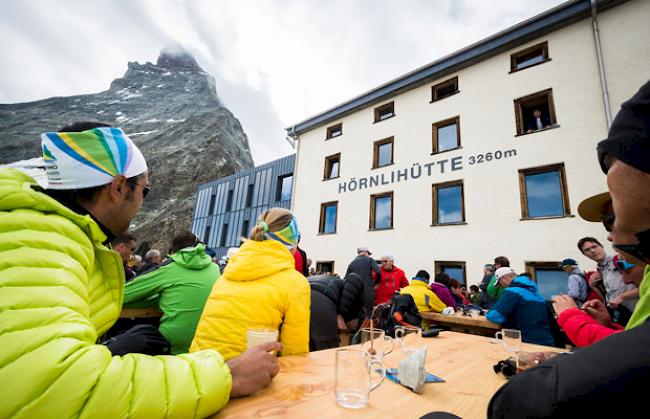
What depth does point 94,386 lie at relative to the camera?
2.48 ft

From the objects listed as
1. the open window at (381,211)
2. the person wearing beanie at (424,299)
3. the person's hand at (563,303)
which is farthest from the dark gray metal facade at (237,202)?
the person's hand at (563,303)

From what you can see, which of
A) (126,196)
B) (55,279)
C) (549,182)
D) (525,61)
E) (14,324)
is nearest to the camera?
(14,324)

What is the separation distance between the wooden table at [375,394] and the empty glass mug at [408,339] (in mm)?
122

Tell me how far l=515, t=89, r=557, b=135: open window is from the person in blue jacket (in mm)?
7303

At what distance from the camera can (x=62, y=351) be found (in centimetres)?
73

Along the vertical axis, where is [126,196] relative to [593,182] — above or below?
below

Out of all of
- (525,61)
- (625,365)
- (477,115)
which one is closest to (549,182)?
(477,115)

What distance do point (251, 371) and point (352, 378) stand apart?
0.42 metres

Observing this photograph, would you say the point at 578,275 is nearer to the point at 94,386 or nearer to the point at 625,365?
the point at 625,365

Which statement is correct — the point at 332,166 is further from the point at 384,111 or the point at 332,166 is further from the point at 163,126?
the point at 163,126

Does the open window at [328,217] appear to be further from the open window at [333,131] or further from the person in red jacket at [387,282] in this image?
the person in red jacket at [387,282]

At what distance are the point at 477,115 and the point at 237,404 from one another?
12.2 m

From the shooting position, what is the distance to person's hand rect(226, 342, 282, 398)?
3.65 feet

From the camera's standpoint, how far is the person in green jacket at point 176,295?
2633 mm
